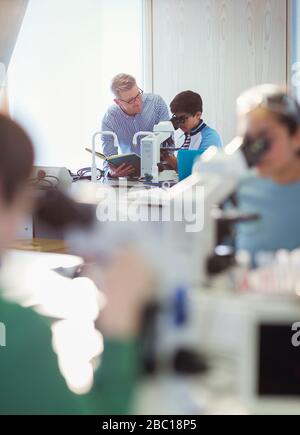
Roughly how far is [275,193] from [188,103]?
308 mm

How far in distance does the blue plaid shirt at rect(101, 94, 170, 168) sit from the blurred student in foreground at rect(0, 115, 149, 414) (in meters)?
0.21

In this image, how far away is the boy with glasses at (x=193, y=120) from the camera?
1.20 metres

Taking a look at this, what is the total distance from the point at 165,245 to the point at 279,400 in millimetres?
352

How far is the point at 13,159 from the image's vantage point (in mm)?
1072

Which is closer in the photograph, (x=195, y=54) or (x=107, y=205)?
(x=107, y=205)

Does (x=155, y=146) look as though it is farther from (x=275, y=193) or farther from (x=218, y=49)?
(x=275, y=193)

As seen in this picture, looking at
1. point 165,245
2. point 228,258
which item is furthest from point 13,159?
point 228,258

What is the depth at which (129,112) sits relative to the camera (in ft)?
4.24

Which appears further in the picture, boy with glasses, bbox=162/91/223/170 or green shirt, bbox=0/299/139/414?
boy with glasses, bbox=162/91/223/170

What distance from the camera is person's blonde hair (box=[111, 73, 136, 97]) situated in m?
1.24

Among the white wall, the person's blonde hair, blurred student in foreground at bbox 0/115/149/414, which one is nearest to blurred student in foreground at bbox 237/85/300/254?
the white wall

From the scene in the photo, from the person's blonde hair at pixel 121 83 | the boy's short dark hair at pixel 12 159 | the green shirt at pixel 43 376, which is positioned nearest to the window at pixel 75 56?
the person's blonde hair at pixel 121 83

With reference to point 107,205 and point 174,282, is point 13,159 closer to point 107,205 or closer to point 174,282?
point 107,205

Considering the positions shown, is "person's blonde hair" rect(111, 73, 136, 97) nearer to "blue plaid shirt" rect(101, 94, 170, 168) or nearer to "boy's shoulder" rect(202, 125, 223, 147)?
"blue plaid shirt" rect(101, 94, 170, 168)
